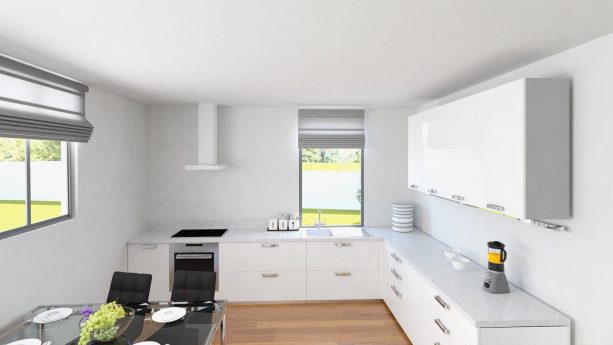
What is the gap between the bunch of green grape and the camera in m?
1.92

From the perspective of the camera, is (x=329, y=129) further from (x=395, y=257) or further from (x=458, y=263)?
(x=458, y=263)

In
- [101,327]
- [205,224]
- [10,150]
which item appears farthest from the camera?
[10,150]

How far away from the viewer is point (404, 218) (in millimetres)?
4805

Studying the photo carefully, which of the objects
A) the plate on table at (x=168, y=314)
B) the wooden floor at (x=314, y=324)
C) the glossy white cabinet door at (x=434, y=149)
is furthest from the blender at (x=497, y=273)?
the plate on table at (x=168, y=314)

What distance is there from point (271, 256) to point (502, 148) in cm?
303

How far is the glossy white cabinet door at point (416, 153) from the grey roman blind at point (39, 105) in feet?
11.4

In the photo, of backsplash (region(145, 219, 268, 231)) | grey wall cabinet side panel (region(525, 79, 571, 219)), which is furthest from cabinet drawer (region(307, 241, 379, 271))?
grey wall cabinet side panel (region(525, 79, 571, 219))

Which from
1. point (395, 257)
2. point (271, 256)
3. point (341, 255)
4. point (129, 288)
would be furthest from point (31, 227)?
point (395, 257)

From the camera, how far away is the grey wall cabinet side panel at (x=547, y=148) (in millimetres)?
2217

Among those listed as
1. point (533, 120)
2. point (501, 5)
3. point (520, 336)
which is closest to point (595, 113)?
point (533, 120)

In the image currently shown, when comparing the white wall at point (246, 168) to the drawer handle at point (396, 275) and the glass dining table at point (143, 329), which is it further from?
the glass dining table at point (143, 329)

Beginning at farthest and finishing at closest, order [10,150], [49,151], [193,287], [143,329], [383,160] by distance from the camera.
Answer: [10,150] → [383,160] → [49,151] → [193,287] → [143,329]

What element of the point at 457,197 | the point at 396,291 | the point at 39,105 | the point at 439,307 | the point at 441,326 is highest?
the point at 39,105

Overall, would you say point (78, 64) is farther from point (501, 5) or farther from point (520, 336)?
point (520, 336)
